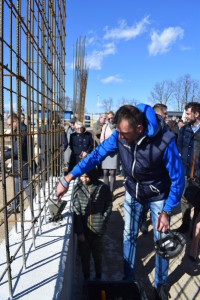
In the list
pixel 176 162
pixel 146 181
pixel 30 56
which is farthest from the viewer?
pixel 146 181

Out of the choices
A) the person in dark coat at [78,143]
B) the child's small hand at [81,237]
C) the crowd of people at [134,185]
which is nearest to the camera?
the crowd of people at [134,185]

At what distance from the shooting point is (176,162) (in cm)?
188

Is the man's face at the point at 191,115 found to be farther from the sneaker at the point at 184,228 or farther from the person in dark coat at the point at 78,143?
the person in dark coat at the point at 78,143

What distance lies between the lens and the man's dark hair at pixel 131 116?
172 centimetres

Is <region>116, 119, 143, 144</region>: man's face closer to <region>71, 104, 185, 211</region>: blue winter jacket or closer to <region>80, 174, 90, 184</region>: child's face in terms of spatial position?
<region>71, 104, 185, 211</region>: blue winter jacket

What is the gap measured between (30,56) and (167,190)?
149cm

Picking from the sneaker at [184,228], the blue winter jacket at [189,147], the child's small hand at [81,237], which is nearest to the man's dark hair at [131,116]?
the child's small hand at [81,237]

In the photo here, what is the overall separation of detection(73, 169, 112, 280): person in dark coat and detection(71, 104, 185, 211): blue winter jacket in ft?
1.05

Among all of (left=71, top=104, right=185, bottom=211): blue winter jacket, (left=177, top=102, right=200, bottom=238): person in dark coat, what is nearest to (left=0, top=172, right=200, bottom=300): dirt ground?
(left=177, top=102, right=200, bottom=238): person in dark coat

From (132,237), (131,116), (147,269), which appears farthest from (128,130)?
(147,269)

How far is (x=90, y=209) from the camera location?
241 cm

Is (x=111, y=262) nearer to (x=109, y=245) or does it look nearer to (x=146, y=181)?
(x=109, y=245)

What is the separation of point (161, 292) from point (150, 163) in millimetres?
1191

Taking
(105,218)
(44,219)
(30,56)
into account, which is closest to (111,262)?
(105,218)
